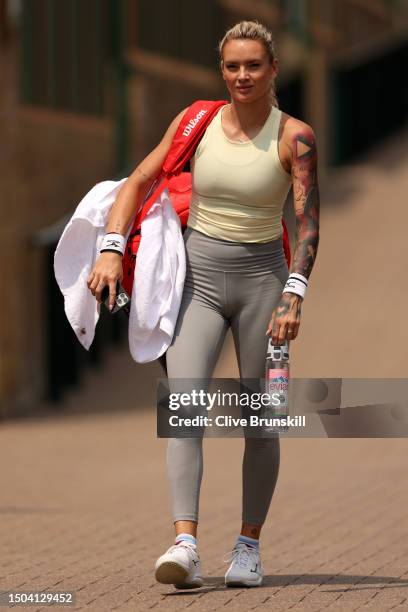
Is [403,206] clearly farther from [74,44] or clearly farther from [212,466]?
[212,466]

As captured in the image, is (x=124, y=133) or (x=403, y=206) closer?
(x=124, y=133)

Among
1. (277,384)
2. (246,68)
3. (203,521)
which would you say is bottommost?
(203,521)

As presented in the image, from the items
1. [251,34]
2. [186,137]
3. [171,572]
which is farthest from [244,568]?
[251,34]

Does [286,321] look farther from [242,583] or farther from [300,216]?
[242,583]

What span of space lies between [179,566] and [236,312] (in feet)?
3.19

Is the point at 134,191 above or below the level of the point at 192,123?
below

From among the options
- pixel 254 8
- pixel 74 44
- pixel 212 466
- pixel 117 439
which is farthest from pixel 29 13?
pixel 254 8

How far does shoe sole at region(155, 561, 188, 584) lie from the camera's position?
5.59 meters

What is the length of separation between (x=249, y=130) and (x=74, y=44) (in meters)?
13.6

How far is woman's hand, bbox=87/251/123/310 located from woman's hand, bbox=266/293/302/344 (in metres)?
0.56

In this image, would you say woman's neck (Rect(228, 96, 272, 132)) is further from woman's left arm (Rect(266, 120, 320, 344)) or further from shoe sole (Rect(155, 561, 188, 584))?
shoe sole (Rect(155, 561, 188, 584))

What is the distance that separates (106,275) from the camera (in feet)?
18.7

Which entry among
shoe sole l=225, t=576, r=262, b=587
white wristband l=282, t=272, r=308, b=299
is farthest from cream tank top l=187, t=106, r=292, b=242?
shoe sole l=225, t=576, r=262, b=587

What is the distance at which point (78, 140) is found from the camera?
19.0m
